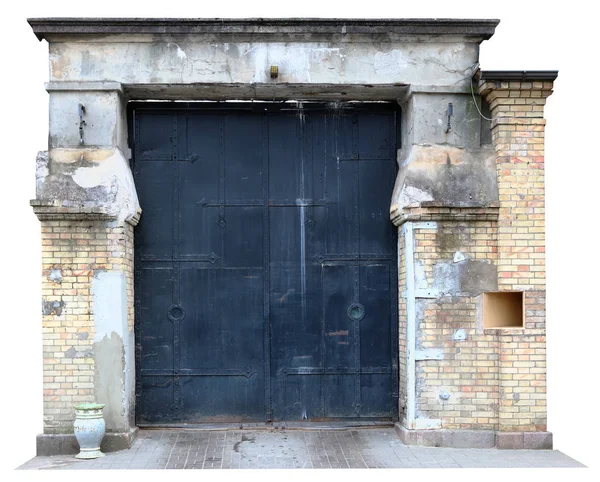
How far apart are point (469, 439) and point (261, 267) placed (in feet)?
10.3

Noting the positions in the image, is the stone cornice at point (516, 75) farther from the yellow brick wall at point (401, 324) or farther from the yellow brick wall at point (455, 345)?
the yellow brick wall at point (401, 324)

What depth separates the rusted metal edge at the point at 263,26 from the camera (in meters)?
9.31

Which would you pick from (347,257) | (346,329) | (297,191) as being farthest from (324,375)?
(297,191)

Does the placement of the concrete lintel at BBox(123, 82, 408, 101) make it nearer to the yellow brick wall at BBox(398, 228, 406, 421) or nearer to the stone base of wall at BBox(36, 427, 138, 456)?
the yellow brick wall at BBox(398, 228, 406, 421)

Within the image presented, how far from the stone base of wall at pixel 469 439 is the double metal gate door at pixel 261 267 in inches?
30.9

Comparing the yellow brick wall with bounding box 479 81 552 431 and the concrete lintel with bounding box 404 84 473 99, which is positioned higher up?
the concrete lintel with bounding box 404 84 473 99

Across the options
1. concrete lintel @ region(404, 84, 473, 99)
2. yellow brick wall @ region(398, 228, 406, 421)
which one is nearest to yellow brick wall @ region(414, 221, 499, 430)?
yellow brick wall @ region(398, 228, 406, 421)

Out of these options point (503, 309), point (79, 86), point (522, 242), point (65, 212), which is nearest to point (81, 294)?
point (65, 212)

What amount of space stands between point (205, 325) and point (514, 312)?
3.65 m

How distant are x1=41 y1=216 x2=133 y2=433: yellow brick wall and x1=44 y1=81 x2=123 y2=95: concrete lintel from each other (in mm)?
1524

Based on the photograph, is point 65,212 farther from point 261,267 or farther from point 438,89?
point 438,89

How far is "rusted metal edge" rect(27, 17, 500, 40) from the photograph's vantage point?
9312mm

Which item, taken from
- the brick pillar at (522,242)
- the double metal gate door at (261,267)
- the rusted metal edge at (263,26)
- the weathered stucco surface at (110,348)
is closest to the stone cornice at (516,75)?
the brick pillar at (522,242)

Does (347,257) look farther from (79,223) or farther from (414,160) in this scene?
(79,223)
